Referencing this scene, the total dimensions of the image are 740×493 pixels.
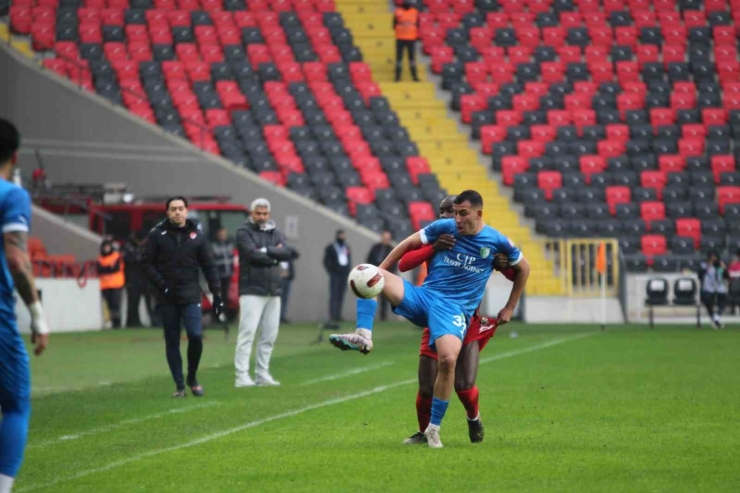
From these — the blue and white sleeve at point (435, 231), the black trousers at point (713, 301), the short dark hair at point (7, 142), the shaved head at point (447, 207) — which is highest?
the short dark hair at point (7, 142)

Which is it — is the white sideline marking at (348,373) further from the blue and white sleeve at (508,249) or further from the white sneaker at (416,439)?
the blue and white sleeve at (508,249)

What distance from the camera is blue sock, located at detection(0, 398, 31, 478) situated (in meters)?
7.20

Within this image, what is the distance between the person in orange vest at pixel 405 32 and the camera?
126 ft

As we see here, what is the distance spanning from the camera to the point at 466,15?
41000mm

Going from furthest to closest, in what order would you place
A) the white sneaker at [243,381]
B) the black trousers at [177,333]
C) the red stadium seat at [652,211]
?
the red stadium seat at [652,211] < the white sneaker at [243,381] < the black trousers at [177,333]

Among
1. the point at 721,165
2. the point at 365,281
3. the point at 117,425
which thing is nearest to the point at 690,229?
the point at 721,165

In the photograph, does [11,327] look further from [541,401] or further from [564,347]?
[564,347]

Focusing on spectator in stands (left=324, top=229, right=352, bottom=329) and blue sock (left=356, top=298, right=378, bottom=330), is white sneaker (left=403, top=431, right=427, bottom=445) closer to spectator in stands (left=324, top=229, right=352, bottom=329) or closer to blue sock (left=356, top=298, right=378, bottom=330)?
blue sock (left=356, top=298, right=378, bottom=330)

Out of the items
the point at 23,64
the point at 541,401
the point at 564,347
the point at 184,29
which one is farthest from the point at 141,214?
the point at 541,401

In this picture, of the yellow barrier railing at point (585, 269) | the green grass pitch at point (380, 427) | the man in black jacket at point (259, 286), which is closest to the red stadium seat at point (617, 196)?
the yellow barrier railing at point (585, 269)

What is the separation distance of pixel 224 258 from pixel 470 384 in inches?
746

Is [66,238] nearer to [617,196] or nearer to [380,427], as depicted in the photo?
[617,196]

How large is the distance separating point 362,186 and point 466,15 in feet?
28.1

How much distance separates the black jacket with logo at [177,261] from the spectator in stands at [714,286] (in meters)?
15.8
